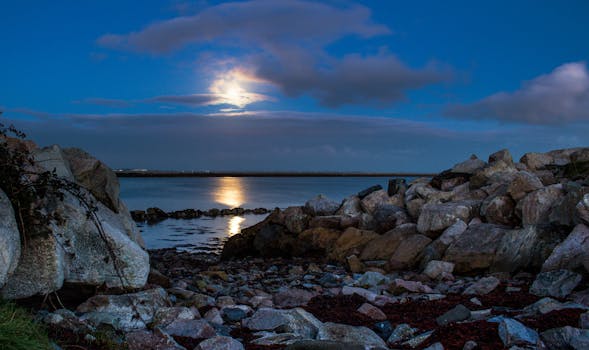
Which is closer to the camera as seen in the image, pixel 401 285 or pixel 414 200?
pixel 401 285

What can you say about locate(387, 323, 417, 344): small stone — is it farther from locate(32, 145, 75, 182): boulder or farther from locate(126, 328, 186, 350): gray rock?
locate(32, 145, 75, 182): boulder

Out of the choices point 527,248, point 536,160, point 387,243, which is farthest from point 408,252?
point 536,160

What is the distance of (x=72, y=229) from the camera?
25.6ft

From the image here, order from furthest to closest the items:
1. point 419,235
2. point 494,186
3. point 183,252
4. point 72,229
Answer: point 183,252, point 494,186, point 419,235, point 72,229

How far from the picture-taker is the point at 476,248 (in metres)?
12.6

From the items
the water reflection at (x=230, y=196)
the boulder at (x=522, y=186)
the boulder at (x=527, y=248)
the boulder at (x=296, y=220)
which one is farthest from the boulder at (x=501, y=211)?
the water reflection at (x=230, y=196)

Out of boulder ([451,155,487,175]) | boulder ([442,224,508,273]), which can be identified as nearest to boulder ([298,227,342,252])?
boulder ([442,224,508,273])

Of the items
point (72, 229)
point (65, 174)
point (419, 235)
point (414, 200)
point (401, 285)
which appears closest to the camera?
point (72, 229)

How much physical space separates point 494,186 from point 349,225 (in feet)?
16.9

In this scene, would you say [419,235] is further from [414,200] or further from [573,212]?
[573,212]

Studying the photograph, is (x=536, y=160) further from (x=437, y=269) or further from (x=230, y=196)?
(x=230, y=196)

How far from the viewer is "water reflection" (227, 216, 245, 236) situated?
105 feet

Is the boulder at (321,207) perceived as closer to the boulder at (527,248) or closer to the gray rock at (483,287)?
the boulder at (527,248)

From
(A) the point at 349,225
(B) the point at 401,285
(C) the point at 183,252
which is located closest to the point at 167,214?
(C) the point at 183,252
